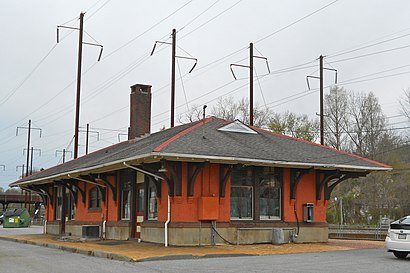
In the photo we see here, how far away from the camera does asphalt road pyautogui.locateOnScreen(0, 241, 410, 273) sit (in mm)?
13484

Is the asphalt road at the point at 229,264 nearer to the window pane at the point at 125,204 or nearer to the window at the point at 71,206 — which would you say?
the window pane at the point at 125,204

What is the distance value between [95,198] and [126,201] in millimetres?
3502

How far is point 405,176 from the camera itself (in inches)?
1875

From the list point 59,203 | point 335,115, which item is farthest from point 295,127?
point 59,203

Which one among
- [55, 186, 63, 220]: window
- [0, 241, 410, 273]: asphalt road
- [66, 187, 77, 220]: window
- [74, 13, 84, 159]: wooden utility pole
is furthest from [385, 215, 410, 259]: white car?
[74, 13, 84, 159]: wooden utility pole

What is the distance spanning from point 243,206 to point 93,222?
8.29 m

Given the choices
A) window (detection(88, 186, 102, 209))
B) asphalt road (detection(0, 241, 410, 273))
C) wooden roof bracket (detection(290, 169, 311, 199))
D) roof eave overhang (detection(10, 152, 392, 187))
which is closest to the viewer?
asphalt road (detection(0, 241, 410, 273))

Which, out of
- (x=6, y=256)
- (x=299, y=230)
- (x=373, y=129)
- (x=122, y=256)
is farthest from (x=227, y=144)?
(x=373, y=129)

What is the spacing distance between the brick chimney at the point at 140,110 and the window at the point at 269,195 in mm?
8659

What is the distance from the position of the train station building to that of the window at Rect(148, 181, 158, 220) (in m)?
0.04

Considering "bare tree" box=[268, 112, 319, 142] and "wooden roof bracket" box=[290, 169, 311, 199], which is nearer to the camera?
"wooden roof bracket" box=[290, 169, 311, 199]

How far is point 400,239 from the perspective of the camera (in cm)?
1600

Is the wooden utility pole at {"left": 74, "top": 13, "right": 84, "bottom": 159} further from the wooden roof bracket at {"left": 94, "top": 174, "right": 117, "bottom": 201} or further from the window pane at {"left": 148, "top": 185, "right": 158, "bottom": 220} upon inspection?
the window pane at {"left": 148, "top": 185, "right": 158, "bottom": 220}

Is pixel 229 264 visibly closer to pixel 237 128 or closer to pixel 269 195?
pixel 269 195
